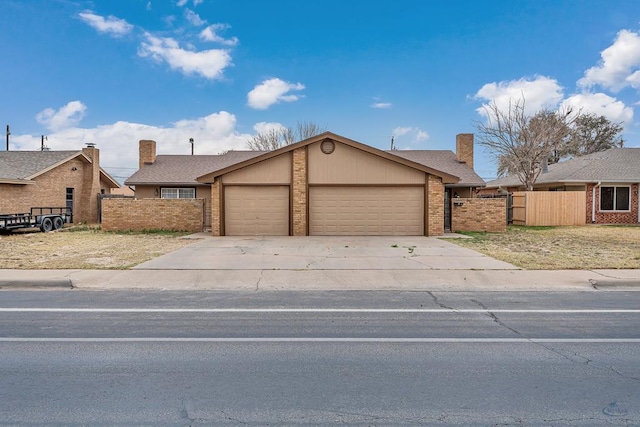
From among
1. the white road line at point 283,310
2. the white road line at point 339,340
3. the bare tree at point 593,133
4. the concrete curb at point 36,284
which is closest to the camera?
the white road line at point 339,340

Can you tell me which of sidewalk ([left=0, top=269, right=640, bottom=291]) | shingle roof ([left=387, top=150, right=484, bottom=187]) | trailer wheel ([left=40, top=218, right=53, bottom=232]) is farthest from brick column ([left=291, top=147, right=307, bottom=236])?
trailer wheel ([left=40, top=218, right=53, bottom=232])

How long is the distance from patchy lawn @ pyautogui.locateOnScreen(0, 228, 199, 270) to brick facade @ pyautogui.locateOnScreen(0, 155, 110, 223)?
4868 mm

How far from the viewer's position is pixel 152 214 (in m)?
22.2

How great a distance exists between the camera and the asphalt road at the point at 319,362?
147 inches

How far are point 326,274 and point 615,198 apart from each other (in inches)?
937

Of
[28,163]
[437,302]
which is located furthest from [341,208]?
[28,163]

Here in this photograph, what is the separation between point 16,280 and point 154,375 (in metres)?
6.69

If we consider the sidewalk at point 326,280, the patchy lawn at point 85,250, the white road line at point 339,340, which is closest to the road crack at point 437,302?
the sidewalk at point 326,280

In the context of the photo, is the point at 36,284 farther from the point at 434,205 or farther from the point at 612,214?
the point at 612,214

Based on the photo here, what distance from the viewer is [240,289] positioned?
30.0 ft

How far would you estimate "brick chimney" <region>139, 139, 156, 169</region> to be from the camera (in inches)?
1141

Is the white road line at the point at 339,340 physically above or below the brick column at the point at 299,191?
below

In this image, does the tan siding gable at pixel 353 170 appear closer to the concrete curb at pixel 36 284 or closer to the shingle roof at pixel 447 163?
the shingle roof at pixel 447 163

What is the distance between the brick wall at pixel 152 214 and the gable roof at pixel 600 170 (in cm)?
2072
